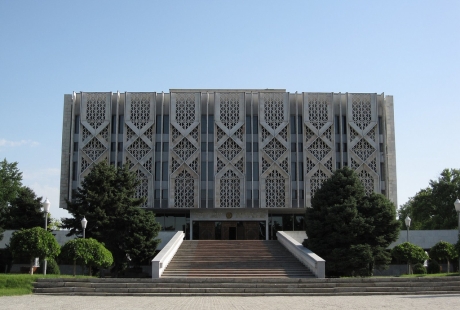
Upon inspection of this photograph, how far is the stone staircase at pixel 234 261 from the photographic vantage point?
28141 mm

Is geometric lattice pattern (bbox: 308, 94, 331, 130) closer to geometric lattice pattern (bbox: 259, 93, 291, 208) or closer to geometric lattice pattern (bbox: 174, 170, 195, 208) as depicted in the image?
geometric lattice pattern (bbox: 259, 93, 291, 208)

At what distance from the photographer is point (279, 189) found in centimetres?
4556

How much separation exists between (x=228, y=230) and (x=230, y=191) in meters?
3.53

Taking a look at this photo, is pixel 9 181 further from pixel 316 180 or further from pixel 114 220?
pixel 316 180

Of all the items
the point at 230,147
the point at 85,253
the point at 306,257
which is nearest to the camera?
the point at 85,253

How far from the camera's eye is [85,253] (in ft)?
85.9

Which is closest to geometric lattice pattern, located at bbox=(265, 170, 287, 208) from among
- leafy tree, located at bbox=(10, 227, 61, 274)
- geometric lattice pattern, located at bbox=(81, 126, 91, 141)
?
geometric lattice pattern, located at bbox=(81, 126, 91, 141)

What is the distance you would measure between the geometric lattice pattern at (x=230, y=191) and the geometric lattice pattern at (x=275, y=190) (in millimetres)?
2441

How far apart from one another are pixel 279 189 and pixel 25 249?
995 inches

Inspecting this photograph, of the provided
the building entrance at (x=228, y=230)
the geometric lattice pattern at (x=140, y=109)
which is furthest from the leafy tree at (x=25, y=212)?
the building entrance at (x=228, y=230)

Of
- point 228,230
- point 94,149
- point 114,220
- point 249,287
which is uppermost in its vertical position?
point 94,149

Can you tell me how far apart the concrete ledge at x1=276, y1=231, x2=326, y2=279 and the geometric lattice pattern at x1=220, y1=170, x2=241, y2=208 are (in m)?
8.96
